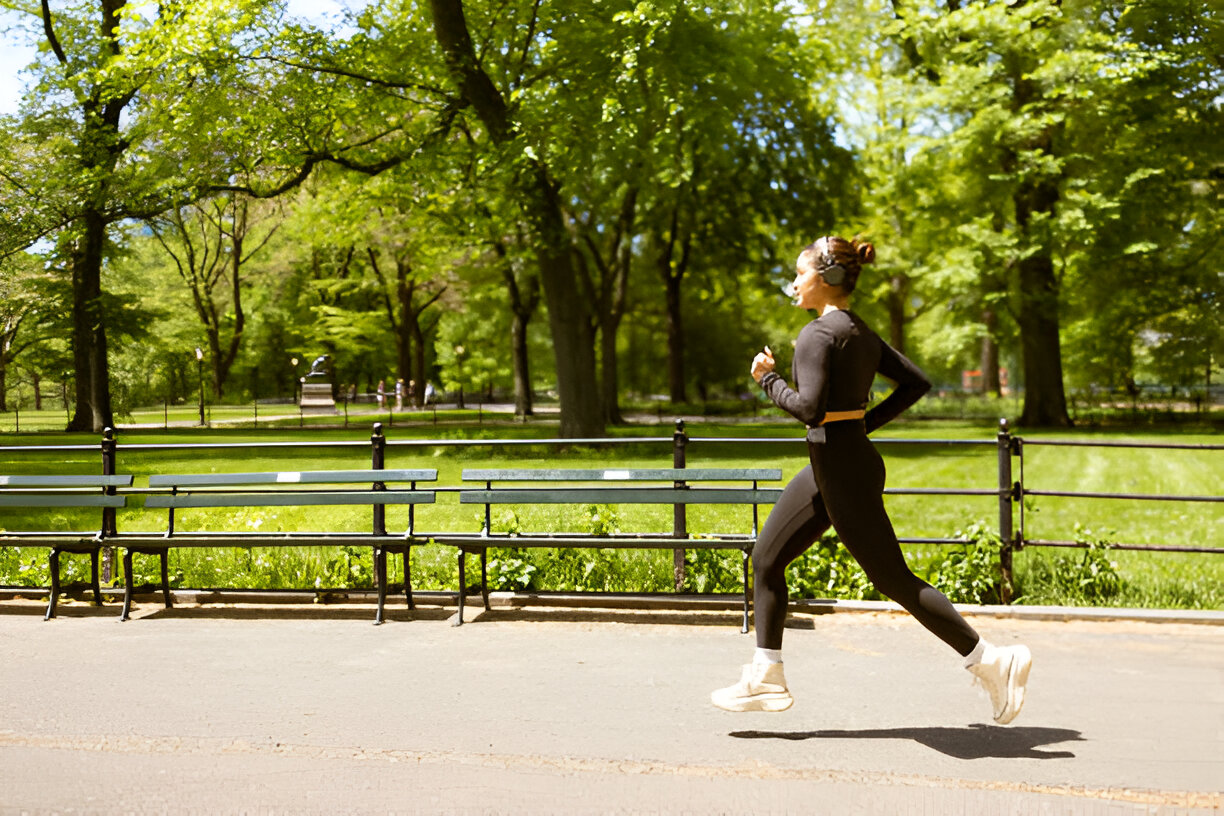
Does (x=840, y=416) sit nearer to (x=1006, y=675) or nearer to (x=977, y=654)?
(x=977, y=654)

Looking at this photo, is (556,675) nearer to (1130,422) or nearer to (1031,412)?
(1031,412)

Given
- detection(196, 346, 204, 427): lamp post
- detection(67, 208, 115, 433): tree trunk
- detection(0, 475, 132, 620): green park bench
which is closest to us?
detection(0, 475, 132, 620): green park bench

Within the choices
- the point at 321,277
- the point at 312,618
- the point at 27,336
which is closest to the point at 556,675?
the point at 312,618

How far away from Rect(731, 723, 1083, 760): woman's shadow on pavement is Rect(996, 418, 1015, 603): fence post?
10.8 ft

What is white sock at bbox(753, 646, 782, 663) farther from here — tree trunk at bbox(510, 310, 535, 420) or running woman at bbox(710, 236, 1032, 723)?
tree trunk at bbox(510, 310, 535, 420)

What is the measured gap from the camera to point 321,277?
2703 centimetres

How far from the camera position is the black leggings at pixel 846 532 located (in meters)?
4.79

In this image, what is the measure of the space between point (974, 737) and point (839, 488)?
1.28 meters

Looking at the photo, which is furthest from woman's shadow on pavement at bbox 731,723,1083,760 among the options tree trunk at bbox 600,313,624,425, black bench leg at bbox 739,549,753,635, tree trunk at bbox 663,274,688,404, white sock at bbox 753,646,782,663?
tree trunk at bbox 663,274,688,404

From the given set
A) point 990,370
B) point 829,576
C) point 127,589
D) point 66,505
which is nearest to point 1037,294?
point 990,370

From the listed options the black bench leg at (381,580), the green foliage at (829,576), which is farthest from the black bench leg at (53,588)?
the green foliage at (829,576)

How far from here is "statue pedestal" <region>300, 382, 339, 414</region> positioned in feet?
68.2

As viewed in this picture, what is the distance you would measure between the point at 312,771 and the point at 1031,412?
28936 millimetres

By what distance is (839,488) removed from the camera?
4789 mm
